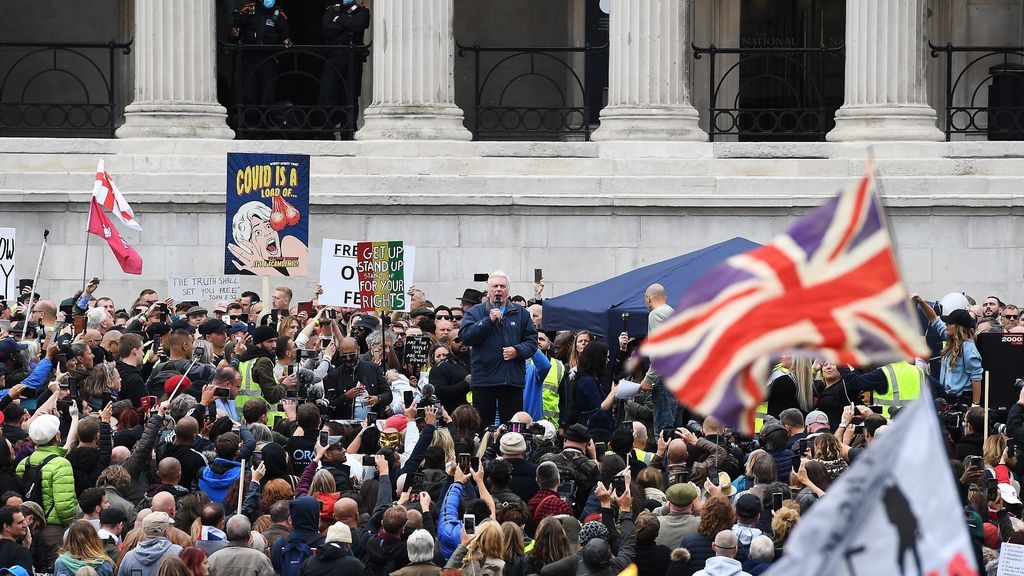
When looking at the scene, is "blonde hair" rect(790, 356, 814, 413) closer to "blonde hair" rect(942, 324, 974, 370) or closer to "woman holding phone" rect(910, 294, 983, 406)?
"woman holding phone" rect(910, 294, 983, 406)

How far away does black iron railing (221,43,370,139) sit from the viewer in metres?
25.4

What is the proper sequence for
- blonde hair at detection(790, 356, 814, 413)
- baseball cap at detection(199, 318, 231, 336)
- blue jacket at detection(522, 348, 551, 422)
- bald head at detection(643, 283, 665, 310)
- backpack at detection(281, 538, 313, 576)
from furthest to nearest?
baseball cap at detection(199, 318, 231, 336) < bald head at detection(643, 283, 665, 310) < blue jacket at detection(522, 348, 551, 422) < blonde hair at detection(790, 356, 814, 413) < backpack at detection(281, 538, 313, 576)

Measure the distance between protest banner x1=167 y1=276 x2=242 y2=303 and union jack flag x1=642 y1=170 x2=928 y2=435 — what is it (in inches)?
609

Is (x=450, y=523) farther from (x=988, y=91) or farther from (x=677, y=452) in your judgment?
(x=988, y=91)

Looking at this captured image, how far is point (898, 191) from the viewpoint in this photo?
24375mm

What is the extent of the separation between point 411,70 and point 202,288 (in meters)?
4.89

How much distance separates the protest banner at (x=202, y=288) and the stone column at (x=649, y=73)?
5.74m

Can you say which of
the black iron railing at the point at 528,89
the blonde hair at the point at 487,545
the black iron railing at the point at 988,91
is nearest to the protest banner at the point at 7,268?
the black iron railing at the point at 528,89

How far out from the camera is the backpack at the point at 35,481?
476 inches

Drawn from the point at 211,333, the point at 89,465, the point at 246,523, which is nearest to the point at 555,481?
the point at 246,523

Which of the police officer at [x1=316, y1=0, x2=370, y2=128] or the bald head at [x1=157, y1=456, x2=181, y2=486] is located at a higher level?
the police officer at [x1=316, y1=0, x2=370, y2=128]

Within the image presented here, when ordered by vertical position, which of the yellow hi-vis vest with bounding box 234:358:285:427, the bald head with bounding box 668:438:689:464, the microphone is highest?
the microphone

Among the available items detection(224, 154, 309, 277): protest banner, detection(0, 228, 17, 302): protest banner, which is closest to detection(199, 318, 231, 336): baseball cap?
detection(224, 154, 309, 277): protest banner

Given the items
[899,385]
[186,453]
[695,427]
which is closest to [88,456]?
[186,453]
